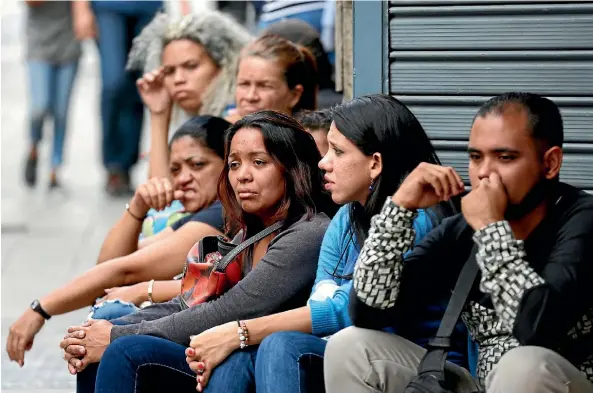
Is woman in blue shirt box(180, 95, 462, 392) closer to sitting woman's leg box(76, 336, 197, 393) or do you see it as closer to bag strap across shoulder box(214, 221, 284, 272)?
sitting woman's leg box(76, 336, 197, 393)

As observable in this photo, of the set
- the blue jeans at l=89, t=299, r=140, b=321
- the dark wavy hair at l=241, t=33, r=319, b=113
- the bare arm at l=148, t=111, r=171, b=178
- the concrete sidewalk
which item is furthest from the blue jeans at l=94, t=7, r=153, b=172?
the blue jeans at l=89, t=299, r=140, b=321

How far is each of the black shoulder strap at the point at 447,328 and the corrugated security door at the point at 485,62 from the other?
4.28 feet

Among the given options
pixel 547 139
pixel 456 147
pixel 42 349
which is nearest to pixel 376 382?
pixel 547 139

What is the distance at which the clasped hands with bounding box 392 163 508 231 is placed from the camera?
12.1ft

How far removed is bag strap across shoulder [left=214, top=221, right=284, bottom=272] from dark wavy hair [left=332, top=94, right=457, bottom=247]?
1.34ft

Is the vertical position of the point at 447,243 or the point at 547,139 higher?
the point at 547,139

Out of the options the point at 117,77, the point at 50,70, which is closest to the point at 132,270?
the point at 117,77

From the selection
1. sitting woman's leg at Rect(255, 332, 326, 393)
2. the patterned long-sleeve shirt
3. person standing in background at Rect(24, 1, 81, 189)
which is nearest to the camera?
the patterned long-sleeve shirt

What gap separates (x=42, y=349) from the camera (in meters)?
6.67

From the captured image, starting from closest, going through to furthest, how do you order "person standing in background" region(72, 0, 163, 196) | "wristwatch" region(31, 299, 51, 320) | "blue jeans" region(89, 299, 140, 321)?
"blue jeans" region(89, 299, 140, 321) < "wristwatch" region(31, 299, 51, 320) < "person standing in background" region(72, 0, 163, 196)

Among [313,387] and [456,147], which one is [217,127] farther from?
[313,387]

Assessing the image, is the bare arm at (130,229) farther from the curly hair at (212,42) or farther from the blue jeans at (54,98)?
the blue jeans at (54,98)

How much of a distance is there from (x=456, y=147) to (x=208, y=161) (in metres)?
1.07

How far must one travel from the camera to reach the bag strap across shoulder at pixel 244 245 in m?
4.53
